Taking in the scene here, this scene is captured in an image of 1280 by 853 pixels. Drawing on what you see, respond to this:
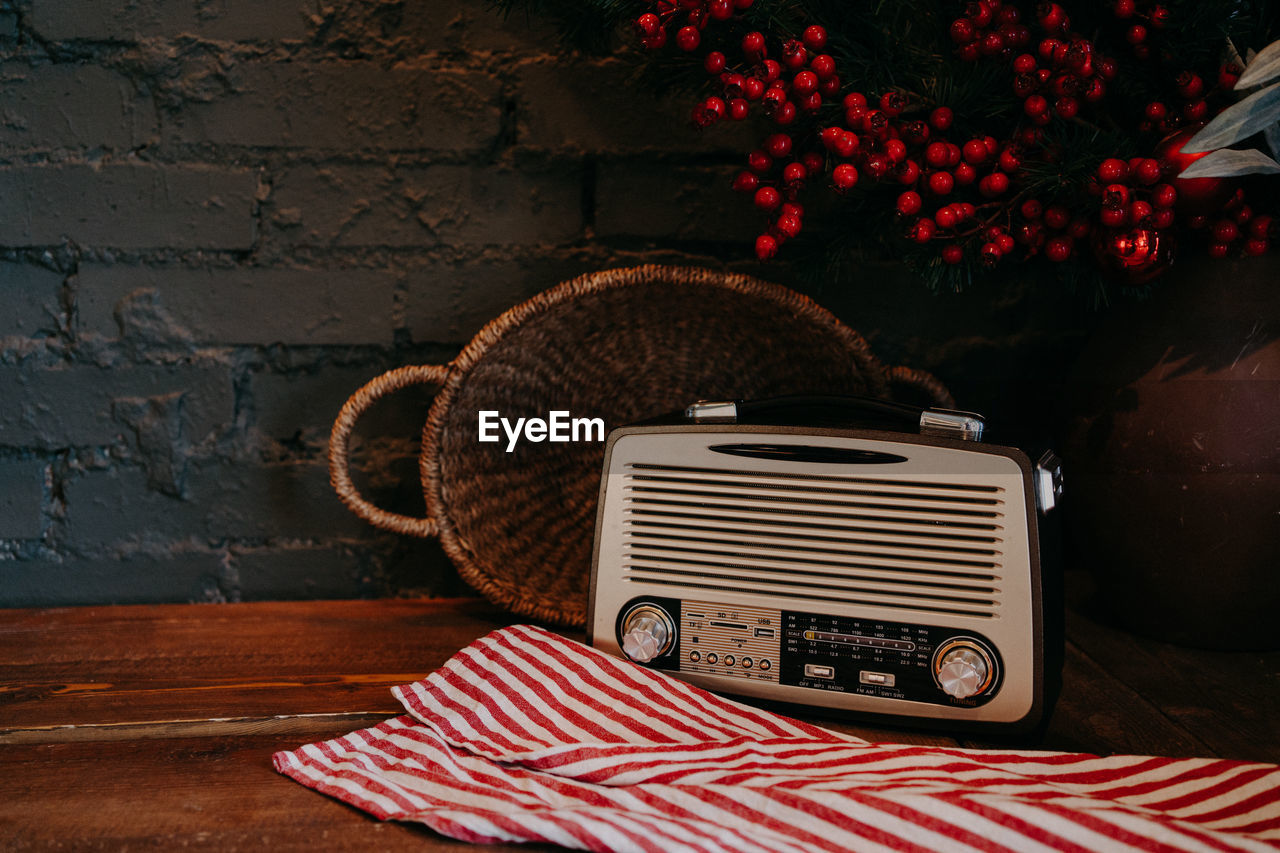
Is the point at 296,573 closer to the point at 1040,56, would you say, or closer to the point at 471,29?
the point at 471,29

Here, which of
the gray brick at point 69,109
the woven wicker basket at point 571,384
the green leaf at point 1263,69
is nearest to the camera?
the green leaf at point 1263,69

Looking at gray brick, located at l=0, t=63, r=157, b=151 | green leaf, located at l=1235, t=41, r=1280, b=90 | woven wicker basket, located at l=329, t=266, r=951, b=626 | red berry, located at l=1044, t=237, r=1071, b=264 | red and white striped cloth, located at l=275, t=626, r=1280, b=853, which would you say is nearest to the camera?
red and white striped cloth, located at l=275, t=626, r=1280, b=853

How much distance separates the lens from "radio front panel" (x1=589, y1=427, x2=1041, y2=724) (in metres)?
0.61

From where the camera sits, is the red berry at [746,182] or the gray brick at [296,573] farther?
the gray brick at [296,573]

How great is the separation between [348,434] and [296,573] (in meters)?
0.27

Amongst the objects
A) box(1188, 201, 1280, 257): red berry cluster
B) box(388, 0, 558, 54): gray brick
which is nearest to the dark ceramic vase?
box(1188, 201, 1280, 257): red berry cluster

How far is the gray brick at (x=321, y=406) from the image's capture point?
101cm

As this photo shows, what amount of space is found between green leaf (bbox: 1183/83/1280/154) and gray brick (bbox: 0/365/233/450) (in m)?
1.04

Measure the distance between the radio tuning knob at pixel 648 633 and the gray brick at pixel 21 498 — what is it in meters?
0.79

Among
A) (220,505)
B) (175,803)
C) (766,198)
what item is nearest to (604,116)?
(766,198)

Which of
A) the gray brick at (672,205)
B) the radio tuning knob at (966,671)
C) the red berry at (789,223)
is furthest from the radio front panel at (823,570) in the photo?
the gray brick at (672,205)

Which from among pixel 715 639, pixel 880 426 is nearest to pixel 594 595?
pixel 715 639

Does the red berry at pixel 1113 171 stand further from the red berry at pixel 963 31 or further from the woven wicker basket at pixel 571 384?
the woven wicker basket at pixel 571 384

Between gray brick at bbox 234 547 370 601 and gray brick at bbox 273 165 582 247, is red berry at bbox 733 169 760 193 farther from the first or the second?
gray brick at bbox 234 547 370 601
